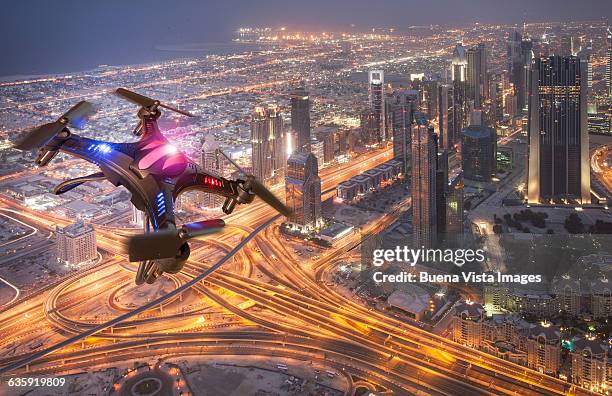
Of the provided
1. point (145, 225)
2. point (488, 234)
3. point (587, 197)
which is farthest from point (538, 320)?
point (145, 225)

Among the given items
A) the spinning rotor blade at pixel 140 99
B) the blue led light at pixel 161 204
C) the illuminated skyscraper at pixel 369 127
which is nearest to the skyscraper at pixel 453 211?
the illuminated skyscraper at pixel 369 127

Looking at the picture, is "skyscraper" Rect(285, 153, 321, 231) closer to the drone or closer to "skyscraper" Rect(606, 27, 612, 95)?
the drone

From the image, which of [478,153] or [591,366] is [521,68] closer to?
[478,153]

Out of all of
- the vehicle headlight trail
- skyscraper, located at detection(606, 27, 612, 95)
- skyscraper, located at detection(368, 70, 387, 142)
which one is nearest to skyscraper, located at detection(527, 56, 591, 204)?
skyscraper, located at detection(368, 70, 387, 142)

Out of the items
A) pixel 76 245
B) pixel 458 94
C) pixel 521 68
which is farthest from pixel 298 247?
pixel 521 68

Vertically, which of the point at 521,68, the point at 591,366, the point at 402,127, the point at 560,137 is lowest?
the point at 591,366

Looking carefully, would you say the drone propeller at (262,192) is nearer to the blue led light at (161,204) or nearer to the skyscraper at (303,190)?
the blue led light at (161,204)

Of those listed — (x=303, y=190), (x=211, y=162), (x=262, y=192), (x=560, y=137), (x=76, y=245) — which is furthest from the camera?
(x=560, y=137)
